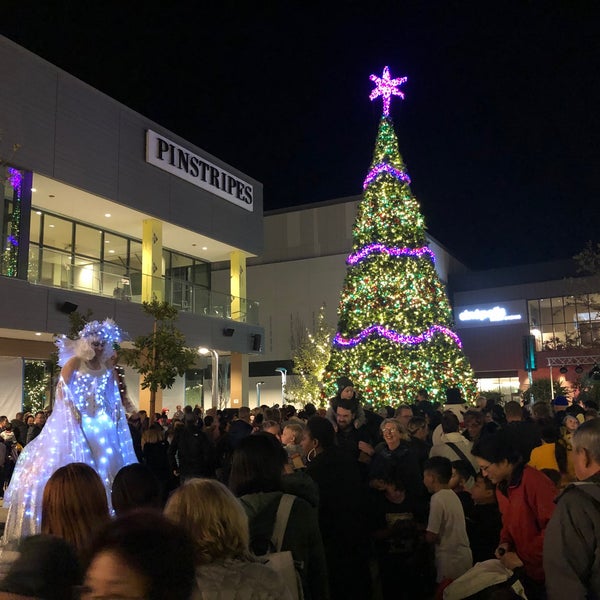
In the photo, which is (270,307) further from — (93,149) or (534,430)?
(534,430)

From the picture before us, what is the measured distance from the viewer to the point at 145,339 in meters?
15.7

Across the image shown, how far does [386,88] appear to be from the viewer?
77.8 ft

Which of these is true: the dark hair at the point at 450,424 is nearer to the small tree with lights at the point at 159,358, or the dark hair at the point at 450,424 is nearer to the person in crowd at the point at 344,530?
the person in crowd at the point at 344,530

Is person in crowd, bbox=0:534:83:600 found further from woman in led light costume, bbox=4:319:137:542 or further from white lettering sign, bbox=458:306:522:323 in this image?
white lettering sign, bbox=458:306:522:323

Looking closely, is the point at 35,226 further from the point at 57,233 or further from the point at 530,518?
the point at 530,518

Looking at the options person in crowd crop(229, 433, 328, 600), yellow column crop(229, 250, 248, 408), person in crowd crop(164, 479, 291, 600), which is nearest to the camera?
person in crowd crop(164, 479, 291, 600)

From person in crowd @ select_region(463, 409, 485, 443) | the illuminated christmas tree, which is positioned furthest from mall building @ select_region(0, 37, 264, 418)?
person in crowd @ select_region(463, 409, 485, 443)

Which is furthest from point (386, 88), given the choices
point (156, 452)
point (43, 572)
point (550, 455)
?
point (43, 572)

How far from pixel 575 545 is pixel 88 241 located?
22.3 metres

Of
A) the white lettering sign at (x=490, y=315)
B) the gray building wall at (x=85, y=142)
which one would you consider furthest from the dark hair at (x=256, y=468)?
the white lettering sign at (x=490, y=315)

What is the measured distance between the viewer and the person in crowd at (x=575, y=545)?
10.3ft

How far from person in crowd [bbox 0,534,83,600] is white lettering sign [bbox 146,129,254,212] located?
2145 centimetres

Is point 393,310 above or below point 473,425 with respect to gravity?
above

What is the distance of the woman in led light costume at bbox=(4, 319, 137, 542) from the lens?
6027mm
